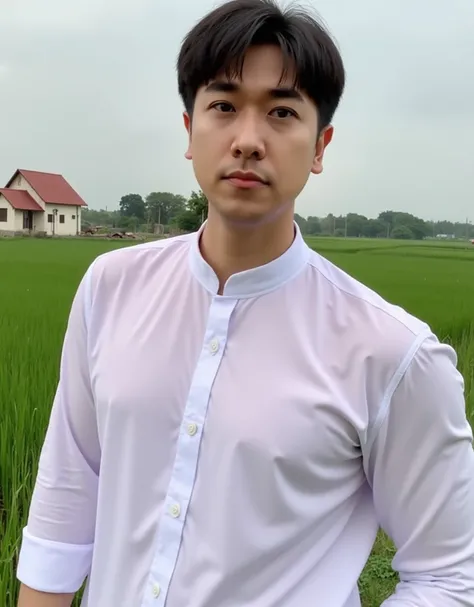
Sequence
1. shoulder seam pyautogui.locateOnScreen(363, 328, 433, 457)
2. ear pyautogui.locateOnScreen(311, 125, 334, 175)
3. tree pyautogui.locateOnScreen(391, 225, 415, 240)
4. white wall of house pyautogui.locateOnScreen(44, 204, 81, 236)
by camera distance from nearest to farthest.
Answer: shoulder seam pyautogui.locateOnScreen(363, 328, 433, 457) < ear pyautogui.locateOnScreen(311, 125, 334, 175) < white wall of house pyautogui.locateOnScreen(44, 204, 81, 236) < tree pyautogui.locateOnScreen(391, 225, 415, 240)

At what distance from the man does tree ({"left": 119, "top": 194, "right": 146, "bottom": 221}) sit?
12.6ft

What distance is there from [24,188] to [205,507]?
5.58 m

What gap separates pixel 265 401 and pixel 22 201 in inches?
214

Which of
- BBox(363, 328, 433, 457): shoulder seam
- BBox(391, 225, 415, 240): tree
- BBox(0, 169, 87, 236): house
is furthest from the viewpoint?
BBox(391, 225, 415, 240): tree

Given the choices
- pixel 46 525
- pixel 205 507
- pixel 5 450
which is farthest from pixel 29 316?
pixel 205 507

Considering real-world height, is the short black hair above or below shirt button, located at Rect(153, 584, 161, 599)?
above

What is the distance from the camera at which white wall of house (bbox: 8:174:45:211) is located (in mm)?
5734

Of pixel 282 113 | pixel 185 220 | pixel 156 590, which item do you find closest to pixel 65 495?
pixel 156 590

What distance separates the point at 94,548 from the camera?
0.83 m

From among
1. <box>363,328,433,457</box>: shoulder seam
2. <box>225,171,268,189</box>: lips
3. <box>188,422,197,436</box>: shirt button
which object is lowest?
<box>188,422,197,436</box>: shirt button

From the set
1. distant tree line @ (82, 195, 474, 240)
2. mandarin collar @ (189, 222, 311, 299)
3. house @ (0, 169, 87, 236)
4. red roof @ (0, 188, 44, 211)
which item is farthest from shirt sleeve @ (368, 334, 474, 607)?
red roof @ (0, 188, 44, 211)

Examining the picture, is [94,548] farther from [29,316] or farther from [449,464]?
[29,316]

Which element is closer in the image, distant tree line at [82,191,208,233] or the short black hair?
the short black hair

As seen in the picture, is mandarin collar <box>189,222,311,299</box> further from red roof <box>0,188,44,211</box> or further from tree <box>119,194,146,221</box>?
red roof <box>0,188,44,211</box>
